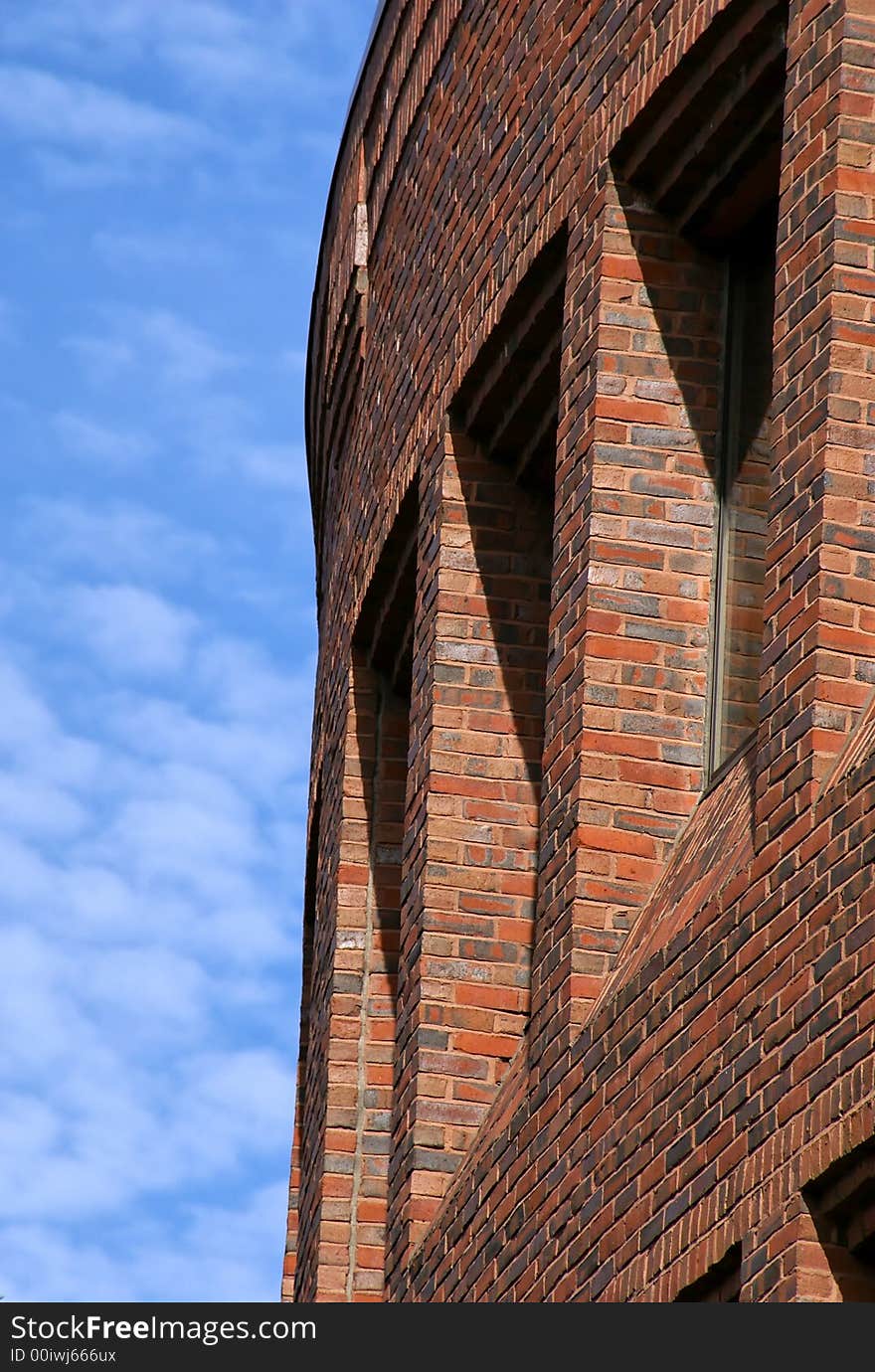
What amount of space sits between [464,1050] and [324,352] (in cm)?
594

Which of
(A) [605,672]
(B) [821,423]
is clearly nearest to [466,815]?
(A) [605,672]

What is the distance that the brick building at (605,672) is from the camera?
24.2 ft

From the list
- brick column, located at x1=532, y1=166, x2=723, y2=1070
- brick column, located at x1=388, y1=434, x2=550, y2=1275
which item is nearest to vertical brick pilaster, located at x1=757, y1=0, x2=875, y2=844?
brick column, located at x1=532, y1=166, x2=723, y2=1070

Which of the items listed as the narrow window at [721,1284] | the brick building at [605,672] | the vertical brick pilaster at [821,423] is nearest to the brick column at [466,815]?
the brick building at [605,672]

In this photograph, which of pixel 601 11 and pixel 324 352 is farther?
pixel 324 352

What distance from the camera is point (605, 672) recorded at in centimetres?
923

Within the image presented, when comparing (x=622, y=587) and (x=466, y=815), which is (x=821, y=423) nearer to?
(x=622, y=587)

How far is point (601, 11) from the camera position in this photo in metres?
10.0

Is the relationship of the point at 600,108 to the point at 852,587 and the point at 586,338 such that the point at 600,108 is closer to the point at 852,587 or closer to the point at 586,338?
the point at 586,338

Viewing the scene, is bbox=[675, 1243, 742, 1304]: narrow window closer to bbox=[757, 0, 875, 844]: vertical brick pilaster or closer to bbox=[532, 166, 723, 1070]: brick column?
bbox=[757, 0, 875, 844]: vertical brick pilaster

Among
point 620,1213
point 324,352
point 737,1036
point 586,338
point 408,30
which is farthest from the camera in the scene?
point 324,352

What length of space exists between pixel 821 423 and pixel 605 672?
5.87ft

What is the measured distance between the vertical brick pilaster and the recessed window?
49.5 inches

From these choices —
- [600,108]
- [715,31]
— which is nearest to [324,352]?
[600,108]
